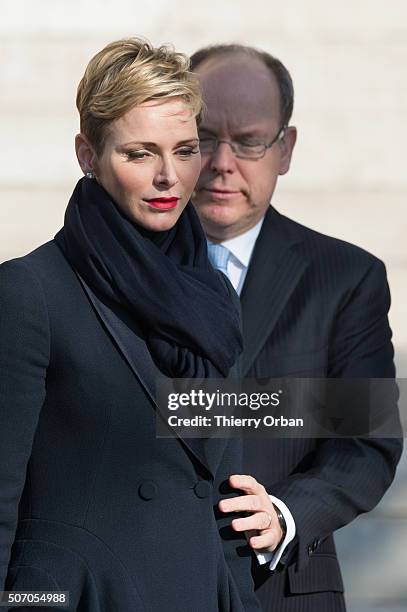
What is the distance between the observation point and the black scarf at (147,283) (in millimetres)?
2381

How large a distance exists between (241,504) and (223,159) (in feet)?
3.32

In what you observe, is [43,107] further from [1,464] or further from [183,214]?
[1,464]

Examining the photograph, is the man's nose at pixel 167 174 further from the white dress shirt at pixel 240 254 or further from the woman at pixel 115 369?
the white dress shirt at pixel 240 254

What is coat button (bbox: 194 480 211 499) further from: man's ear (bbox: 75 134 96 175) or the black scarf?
man's ear (bbox: 75 134 96 175)

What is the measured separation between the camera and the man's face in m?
3.27

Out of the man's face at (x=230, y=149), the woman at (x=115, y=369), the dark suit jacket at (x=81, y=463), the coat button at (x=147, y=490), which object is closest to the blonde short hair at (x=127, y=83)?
the woman at (x=115, y=369)

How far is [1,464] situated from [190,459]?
1.05 feet

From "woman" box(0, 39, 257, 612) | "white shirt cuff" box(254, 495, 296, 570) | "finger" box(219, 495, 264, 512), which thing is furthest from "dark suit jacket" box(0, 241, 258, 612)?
"white shirt cuff" box(254, 495, 296, 570)

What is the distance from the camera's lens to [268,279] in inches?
129

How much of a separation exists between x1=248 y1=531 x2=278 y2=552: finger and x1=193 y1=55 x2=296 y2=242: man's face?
0.88m

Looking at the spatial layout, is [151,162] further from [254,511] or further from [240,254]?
[240,254]

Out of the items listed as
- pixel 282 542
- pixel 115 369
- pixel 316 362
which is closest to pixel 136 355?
pixel 115 369

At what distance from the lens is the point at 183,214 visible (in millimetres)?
2516

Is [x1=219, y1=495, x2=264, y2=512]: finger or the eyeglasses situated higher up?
the eyeglasses
